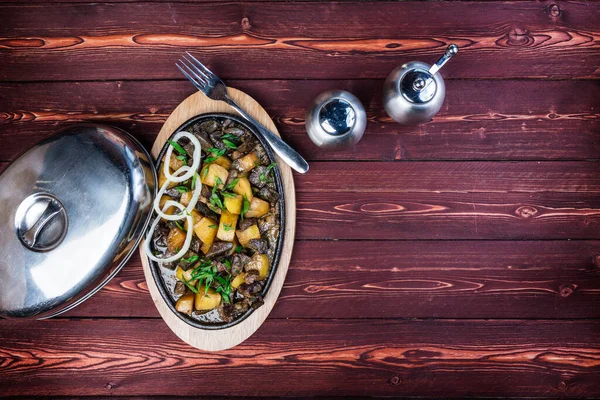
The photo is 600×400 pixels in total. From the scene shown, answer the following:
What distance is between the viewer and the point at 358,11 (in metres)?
1.67

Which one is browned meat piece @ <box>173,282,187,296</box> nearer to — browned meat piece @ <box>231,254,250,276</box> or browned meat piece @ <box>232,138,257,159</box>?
browned meat piece @ <box>231,254,250,276</box>

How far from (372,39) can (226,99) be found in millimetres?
614

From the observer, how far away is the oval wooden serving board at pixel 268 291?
1.57 metres

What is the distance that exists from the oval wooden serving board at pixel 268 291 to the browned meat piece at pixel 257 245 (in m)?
0.08

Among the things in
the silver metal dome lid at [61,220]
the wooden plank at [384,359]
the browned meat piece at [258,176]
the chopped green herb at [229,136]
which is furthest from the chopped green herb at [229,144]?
the wooden plank at [384,359]

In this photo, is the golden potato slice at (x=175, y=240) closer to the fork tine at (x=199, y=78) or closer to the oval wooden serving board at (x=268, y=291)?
the oval wooden serving board at (x=268, y=291)

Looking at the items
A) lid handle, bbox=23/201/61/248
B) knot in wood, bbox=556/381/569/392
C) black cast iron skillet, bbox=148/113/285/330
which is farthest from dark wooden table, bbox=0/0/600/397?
lid handle, bbox=23/201/61/248

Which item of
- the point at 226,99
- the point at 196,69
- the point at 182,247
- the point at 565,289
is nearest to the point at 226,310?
the point at 182,247

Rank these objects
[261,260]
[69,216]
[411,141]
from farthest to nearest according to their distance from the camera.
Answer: [411,141] → [261,260] → [69,216]

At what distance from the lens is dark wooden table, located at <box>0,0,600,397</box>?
5.45ft

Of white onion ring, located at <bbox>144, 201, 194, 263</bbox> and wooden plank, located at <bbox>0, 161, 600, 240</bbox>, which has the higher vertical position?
wooden plank, located at <bbox>0, 161, 600, 240</bbox>

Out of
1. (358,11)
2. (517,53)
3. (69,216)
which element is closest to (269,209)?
(69,216)

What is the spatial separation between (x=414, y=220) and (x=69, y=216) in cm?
122

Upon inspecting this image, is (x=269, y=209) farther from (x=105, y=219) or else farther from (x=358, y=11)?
(x=358, y=11)
